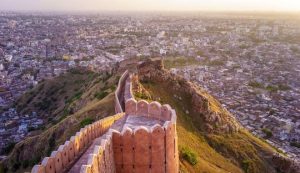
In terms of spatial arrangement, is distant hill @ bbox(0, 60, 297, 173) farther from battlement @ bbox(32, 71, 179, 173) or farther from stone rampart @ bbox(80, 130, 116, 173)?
stone rampart @ bbox(80, 130, 116, 173)

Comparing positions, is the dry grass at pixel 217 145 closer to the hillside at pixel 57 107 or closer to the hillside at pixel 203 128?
the hillside at pixel 203 128

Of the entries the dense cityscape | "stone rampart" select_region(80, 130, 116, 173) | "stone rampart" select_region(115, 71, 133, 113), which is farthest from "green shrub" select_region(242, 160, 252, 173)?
"stone rampart" select_region(80, 130, 116, 173)

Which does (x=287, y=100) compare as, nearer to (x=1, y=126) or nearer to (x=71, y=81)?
(x=71, y=81)

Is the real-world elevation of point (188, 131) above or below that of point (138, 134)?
below

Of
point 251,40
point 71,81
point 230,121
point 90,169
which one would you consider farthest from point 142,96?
point 251,40

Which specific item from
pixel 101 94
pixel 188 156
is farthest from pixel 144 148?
pixel 101 94
